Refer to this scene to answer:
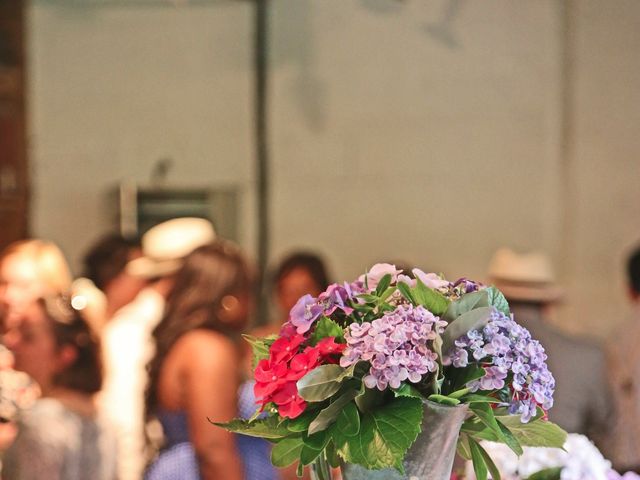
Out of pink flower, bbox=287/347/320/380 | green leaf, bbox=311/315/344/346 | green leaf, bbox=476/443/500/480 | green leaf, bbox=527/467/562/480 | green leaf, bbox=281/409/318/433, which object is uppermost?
green leaf, bbox=311/315/344/346

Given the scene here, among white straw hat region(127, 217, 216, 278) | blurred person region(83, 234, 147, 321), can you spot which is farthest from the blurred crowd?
white straw hat region(127, 217, 216, 278)

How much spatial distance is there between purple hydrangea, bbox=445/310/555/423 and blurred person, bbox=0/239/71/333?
259 cm

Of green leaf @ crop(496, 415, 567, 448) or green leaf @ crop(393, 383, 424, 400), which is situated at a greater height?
→ green leaf @ crop(393, 383, 424, 400)

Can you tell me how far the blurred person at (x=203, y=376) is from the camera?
3.39 m

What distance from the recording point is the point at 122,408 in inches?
155

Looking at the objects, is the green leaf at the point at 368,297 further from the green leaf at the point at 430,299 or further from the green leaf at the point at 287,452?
the green leaf at the point at 287,452

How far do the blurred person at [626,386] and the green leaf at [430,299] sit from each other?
252 cm

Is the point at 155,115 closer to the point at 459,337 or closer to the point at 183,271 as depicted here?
the point at 183,271

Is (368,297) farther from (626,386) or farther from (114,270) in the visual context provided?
(114,270)

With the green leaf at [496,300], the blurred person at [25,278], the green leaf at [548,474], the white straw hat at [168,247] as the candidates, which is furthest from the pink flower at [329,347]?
the white straw hat at [168,247]

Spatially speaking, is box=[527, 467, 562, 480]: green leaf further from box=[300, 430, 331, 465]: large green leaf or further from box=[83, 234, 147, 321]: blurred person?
box=[83, 234, 147, 321]: blurred person

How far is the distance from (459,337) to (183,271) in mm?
2272

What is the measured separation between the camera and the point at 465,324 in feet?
4.60

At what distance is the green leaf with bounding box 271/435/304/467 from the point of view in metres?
1.45
